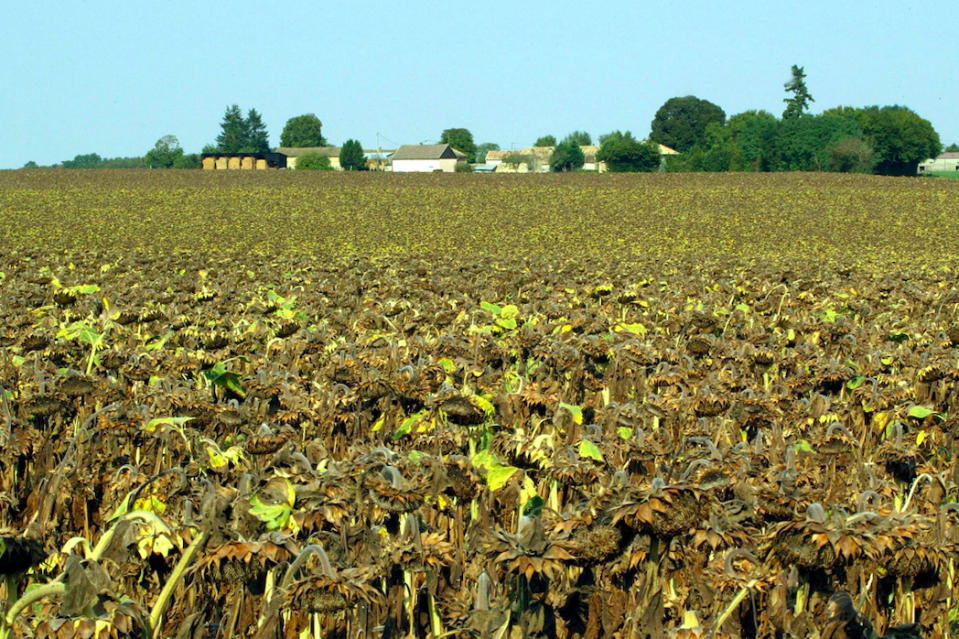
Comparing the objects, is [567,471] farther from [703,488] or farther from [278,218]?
[278,218]

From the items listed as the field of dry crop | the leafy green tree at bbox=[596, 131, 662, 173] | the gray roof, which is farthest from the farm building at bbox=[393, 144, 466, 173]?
the field of dry crop

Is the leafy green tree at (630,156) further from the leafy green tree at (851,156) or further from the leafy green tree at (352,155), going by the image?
the leafy green tree at (352,155)

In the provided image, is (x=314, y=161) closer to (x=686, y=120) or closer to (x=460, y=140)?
(x=460, y=140)

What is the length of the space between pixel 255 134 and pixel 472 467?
182m

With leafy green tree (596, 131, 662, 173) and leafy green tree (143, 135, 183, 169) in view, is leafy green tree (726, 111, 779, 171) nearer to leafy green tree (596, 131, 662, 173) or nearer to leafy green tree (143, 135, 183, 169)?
leafy green tree (596, 131, 662, 173)

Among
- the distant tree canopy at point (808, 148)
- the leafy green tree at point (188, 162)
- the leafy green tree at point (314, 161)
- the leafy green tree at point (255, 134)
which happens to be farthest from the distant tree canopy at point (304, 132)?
the distant tree canopy at point (808, 148)

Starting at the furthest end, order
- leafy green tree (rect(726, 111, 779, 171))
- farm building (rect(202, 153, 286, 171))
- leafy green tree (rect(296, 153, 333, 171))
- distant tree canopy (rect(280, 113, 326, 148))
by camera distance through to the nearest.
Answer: distant tree canopy (rect(280, 113, 326, 148)) → leafy green tree (rect(296, 153, 333, 171)) → farm building (rect(202, 153, 286, 171)) → leafy green tree (rect(726, 111, 779, 171))

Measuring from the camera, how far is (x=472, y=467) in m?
3.55

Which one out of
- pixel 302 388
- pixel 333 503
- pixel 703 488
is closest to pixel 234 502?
pixel 333 503

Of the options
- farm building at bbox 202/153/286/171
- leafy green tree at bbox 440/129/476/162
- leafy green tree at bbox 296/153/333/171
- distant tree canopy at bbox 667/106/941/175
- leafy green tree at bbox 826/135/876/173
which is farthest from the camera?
leafy green tree at bbox 440/129/476/162

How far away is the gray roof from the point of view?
453ft

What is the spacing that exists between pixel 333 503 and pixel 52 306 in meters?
7.06

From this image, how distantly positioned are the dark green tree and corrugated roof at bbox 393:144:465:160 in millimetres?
42292

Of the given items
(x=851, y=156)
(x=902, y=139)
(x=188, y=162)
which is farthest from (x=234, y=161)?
(x=902, y=139)
